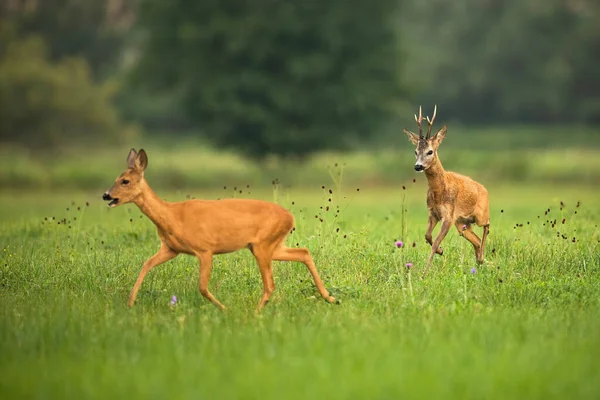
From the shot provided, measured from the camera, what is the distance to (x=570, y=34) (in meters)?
53.5

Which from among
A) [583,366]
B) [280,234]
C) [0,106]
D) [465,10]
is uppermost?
[465,10]

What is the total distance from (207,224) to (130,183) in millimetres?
816

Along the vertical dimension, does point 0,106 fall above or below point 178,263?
above

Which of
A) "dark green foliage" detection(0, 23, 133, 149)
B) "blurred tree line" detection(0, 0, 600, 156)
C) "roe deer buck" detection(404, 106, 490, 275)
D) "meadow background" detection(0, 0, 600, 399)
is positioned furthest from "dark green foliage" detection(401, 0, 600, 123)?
"roe deer buck" detection(404, 106, 490, 275)

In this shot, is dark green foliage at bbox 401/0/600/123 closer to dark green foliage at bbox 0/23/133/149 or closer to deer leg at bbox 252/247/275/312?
dark green foliage at bbox 0/23/133/149

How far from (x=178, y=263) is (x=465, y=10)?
5197 centimetres

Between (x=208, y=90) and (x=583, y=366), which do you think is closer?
(x=583, y=366)

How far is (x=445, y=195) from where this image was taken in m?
11.2

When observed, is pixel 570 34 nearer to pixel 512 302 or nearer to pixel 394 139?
pixel 394 139

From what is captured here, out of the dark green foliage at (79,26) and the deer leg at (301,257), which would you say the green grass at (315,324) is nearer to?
the deer leg at (301,257)

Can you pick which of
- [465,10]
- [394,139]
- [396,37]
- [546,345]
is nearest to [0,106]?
[396,37]

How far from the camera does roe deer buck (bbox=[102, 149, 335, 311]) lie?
8.95m

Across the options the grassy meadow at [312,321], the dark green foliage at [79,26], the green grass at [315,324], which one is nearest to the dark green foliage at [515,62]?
the dark green foliage at [79,26]

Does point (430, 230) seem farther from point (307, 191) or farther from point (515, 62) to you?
point (515, 62)
